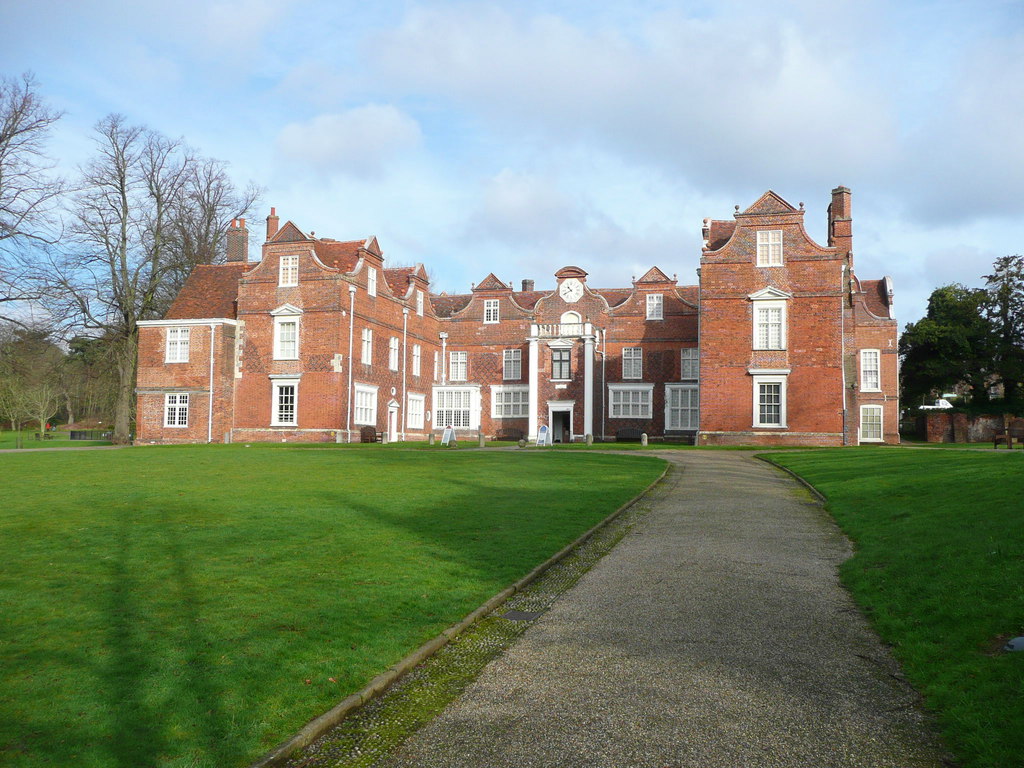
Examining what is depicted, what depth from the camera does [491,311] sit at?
167 ft

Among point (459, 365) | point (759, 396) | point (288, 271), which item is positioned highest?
point (288, 271)

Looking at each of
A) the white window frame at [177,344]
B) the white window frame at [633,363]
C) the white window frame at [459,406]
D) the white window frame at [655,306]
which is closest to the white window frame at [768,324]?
the white window frame at [655,306]

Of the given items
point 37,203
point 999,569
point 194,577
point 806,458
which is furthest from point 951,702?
point 37,203

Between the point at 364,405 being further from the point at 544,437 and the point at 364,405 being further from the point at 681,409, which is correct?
the point at 681,409

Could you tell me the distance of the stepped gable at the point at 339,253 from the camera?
1610 inches

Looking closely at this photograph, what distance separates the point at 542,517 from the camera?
13.7 metres

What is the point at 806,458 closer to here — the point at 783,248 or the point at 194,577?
the point at 783,248

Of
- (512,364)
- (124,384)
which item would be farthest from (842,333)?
(124,384)

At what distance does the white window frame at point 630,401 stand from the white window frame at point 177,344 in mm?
22838

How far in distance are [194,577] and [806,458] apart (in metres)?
23.3

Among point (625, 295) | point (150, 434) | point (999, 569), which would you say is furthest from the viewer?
point (625, 295)

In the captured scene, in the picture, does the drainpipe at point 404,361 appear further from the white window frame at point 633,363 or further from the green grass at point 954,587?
the green grass at point 954,587

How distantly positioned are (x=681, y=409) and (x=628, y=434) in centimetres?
328

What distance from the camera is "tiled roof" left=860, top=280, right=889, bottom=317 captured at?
5538cm
